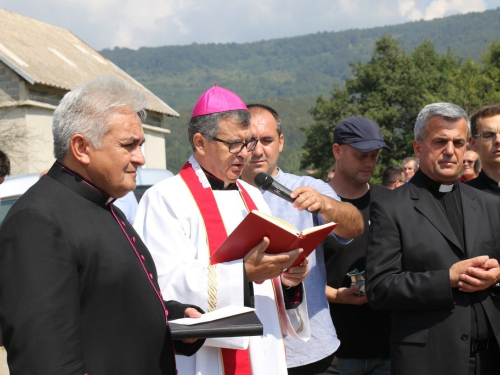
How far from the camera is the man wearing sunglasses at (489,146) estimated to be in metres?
4.84

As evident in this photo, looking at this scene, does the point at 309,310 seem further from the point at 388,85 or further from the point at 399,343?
the point at 388,85

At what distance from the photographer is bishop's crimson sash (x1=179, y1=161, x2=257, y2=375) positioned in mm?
3443

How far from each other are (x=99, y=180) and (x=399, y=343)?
1999mm

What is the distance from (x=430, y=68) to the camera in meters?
53.1

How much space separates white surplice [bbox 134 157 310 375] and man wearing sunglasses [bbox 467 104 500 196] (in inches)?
73.1

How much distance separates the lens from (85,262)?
7.90 ft

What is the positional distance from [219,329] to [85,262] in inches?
23.6

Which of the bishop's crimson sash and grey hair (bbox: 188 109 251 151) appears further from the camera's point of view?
grey hair (bbox: 188 109 251 151)

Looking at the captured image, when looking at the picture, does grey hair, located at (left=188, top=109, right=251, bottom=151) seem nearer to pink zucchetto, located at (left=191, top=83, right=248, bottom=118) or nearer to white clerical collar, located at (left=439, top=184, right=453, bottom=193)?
pink zucchetto, located at (left=191, top=83, right=248, bottom=118)

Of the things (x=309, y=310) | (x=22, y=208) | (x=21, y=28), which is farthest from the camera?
(x=21, y=28)

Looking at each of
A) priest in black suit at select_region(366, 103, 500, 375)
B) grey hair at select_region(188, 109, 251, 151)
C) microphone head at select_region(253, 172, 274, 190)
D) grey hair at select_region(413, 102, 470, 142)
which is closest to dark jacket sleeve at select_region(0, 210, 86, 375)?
grey hair at select_region(188, 109, 251, 151)

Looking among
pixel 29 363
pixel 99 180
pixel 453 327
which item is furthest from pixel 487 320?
pixel 29 363

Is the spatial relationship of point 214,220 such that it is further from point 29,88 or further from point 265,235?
point 29,88

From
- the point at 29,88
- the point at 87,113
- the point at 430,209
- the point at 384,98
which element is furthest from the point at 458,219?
the point at 384,98
